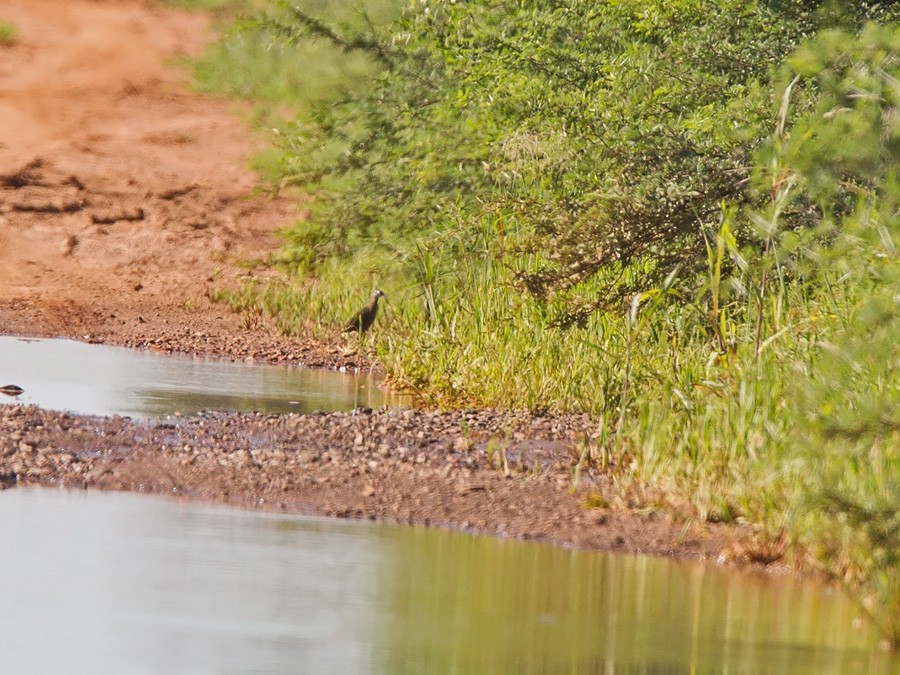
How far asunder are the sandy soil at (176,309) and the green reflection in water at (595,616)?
0.44m

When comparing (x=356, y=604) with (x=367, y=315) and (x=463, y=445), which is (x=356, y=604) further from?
(x=367, y=315)

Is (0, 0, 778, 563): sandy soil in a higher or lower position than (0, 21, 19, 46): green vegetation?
lower

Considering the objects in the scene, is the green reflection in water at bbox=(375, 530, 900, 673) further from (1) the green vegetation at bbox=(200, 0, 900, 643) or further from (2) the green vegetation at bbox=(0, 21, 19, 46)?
(2) the green vegetation at bbox=(0, 21, 19, 46)

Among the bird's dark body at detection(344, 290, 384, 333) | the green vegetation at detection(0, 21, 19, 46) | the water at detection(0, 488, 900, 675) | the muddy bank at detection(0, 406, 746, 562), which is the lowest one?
the water at detection(0, 488, 900, 675)

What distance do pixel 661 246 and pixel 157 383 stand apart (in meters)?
3.86

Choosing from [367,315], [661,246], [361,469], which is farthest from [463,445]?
[367,315]

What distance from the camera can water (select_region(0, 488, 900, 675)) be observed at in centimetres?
607

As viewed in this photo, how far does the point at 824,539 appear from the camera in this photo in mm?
7648

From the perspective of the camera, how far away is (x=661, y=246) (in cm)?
1168

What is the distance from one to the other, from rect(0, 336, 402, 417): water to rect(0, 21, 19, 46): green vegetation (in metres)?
11.2

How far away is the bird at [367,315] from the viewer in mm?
15281

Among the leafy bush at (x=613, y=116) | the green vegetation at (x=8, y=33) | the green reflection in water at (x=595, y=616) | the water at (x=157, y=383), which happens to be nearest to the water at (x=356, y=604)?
the green reflection in water at (x=595, y=616)

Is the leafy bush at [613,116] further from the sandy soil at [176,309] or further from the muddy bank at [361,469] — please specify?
the muddy bank at [361,469]

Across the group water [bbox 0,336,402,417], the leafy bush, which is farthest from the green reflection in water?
water [bbox 0,336,402,417]
